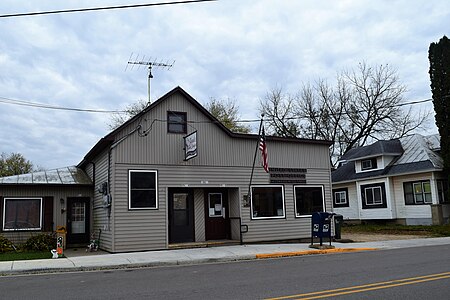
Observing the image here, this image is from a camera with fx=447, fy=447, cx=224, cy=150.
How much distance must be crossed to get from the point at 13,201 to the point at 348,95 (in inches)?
1300

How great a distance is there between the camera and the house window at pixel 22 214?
18922 millimetres

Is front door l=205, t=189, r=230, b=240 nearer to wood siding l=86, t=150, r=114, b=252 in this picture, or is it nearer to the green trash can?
wood siding l=86, t=150, r=114, b=252

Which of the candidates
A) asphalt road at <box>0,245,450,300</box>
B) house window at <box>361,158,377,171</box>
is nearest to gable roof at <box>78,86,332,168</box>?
asphalt road at <box>0,245,450,300</box>

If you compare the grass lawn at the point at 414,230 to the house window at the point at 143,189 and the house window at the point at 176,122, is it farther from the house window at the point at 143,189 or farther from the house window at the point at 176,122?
the house window at the point at 143,189

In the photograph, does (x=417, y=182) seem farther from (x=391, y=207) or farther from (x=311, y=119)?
(x=311, y=119)

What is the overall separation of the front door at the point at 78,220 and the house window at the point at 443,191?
829 inches

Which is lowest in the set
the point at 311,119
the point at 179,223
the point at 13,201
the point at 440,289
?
the point at 440,289

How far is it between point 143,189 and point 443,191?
66.0 feet

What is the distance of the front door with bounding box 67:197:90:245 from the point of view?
20.2 m

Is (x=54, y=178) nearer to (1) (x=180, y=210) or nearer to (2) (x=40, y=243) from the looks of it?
(2) (x=40, y=243)

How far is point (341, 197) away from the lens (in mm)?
35781

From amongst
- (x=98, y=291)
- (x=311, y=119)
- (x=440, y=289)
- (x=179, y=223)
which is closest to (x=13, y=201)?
(x=179, y=223)

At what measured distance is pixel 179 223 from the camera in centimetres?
1862

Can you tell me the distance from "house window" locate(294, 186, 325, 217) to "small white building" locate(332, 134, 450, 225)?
1053cm
